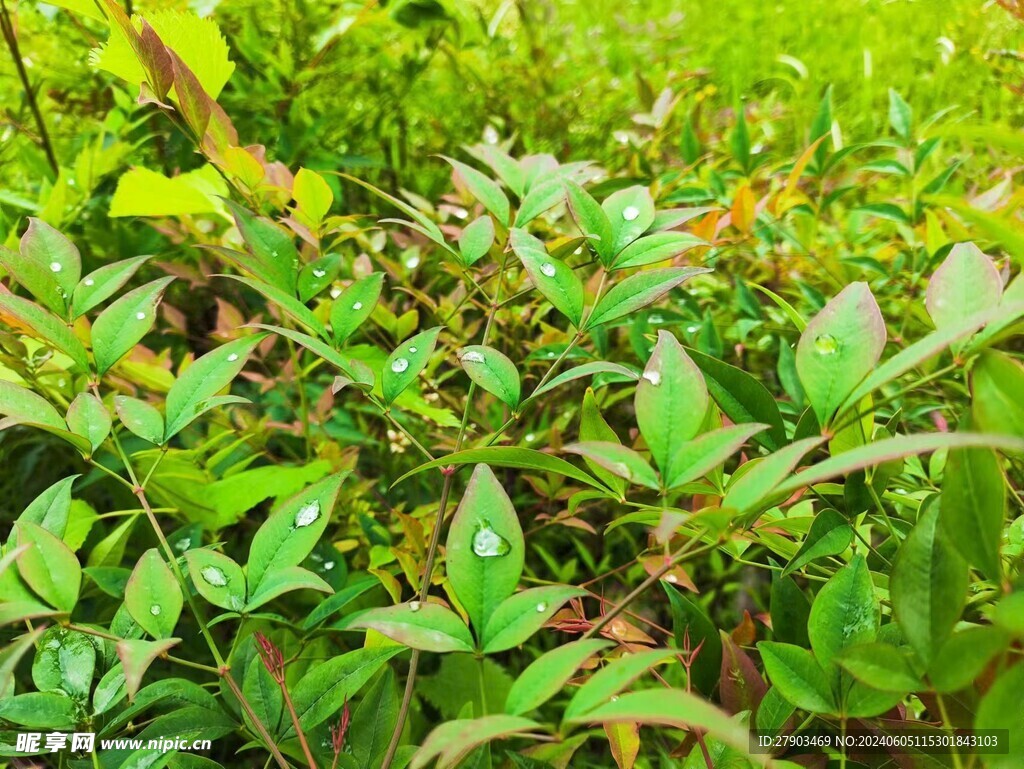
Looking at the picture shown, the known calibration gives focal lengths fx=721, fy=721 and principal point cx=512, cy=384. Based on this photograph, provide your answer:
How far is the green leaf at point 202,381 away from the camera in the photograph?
507mm

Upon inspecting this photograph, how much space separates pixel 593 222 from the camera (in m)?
0.56

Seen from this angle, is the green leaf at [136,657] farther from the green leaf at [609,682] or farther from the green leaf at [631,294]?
the green leaf at [631,294]

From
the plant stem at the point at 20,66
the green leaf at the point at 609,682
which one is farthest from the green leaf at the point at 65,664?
the plant stem at the point at 20,66

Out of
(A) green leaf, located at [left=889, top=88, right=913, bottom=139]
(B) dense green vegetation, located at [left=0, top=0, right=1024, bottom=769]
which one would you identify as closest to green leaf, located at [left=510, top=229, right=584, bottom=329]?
(B) dense green vegetation, located at [left=0, top=0, right=1024, bottom=769]

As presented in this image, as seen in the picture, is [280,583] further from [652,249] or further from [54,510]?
[652,249]

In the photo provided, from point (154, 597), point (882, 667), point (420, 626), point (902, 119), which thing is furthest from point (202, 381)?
point (902, 119)

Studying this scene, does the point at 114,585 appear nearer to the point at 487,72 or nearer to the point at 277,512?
the point at 277,512

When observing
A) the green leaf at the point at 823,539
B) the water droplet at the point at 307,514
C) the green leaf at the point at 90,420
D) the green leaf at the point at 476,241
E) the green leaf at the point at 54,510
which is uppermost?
the green leaf at the point at 90,420

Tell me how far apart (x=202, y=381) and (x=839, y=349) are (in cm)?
42

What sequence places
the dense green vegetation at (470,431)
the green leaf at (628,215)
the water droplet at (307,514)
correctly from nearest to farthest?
the dense green vegetation at (470,431) < the water droplet at (307,514) < the green leaf at (628,215)

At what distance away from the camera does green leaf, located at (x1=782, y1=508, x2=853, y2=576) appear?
0.43 metres

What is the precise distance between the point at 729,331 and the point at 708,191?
0.62ft

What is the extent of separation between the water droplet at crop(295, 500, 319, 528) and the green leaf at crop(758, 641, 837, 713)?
0.28 meters

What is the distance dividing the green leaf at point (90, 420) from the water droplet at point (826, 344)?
18.0 inches
